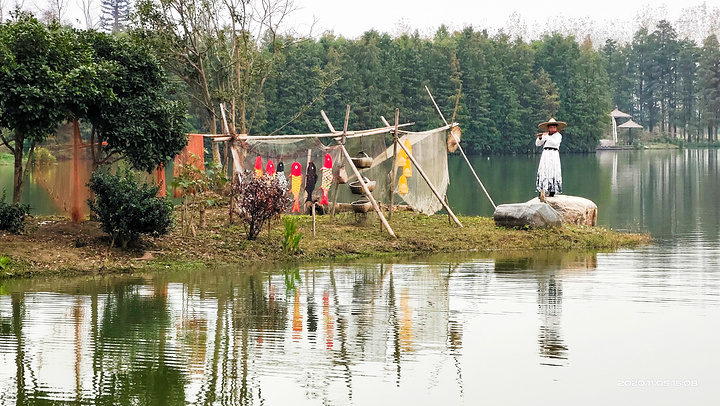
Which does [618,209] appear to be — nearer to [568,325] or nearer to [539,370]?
[568,325]

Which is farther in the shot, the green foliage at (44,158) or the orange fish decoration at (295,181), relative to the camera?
the orange fish decoration at (295,181)

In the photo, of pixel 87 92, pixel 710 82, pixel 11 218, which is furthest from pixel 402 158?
pixel 710 82

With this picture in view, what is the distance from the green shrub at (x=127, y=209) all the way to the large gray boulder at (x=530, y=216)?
6.54 m

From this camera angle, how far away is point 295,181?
17.6 meters

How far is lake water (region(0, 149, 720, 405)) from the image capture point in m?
7.56

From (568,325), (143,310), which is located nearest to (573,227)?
(568,325)

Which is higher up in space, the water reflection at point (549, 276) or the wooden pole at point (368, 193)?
the wooden pole at point (368, 193)

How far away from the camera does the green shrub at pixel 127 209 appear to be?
45.4 ft

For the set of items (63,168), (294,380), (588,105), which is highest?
(588,105)

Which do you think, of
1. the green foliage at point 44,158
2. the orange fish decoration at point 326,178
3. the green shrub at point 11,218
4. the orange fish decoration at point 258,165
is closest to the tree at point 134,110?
the green foliage at point 44,158

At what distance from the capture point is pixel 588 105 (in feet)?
254

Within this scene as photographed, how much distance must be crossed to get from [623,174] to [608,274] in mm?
33479

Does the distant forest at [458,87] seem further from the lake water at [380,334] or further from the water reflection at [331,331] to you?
the water reflection at [331,331]

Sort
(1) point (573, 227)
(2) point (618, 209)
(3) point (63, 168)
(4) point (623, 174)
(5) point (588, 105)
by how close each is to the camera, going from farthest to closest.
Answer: (5) point (588, 105) → (4) point (623, 174) → (2) point (618, 209) → (1) point (573, 227) → (3) point (63, 168)
